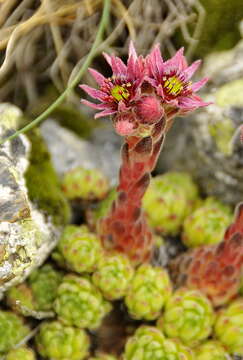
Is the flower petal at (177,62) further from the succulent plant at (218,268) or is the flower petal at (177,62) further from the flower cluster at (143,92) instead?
the succulent plant at (218,268)

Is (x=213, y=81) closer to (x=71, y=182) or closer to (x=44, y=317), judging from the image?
(x=71, y=182)

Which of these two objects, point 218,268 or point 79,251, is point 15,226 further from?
point 218,268

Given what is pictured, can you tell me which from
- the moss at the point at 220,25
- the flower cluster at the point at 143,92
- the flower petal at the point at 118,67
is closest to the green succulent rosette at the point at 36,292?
the flower cluster at the point at 143,92

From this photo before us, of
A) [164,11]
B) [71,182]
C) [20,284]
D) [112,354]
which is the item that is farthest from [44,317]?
[164,11]

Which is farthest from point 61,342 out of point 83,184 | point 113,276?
point 83,184

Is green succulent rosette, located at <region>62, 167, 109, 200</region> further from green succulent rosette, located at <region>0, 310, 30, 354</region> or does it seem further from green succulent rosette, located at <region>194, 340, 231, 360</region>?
green succulent rosette, located at <region>194, 340, 231, 360</region>
